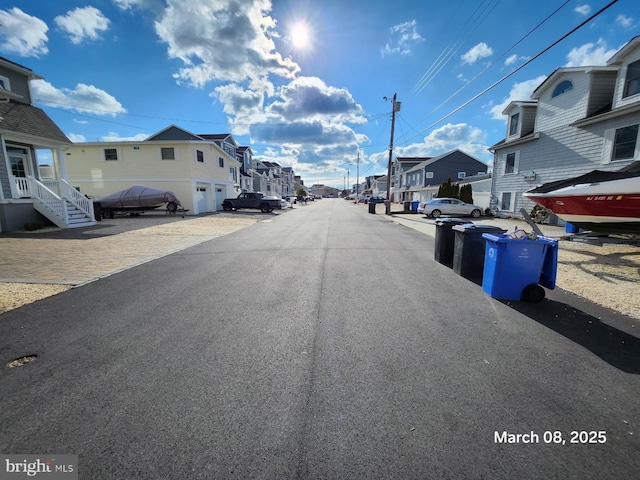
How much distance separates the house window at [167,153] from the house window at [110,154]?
12.6 ft

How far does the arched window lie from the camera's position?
15.2 m

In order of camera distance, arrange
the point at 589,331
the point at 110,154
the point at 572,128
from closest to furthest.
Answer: the point at 589,331 < the point at 572,128 < the point at 110,154

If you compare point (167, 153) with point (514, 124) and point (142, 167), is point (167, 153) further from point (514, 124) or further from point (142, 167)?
point (514, 124)

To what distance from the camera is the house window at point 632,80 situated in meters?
12.0

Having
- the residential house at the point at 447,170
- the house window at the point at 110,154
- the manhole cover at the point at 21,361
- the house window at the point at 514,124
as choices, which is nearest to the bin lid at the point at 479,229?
the manhole cover at the point at 21,361

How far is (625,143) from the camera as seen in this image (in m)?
12.6

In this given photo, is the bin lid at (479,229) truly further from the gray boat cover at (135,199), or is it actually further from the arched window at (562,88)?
the gray boat cover at (135,199)

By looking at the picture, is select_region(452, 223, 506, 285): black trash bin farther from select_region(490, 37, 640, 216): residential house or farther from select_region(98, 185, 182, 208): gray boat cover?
select_region(98, 185, 182, 208): gray boat cover

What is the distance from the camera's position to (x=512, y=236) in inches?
189

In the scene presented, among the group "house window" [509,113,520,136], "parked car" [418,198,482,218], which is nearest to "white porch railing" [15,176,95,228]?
"parked car" [418,198,482,218]

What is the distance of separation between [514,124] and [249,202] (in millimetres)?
21518

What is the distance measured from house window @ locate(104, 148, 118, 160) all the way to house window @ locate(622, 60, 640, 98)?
31006 millimetres

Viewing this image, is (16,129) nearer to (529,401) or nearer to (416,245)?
(416,245)

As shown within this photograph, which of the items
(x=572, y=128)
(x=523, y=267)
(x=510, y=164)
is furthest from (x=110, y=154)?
(x=572, y=128)
